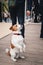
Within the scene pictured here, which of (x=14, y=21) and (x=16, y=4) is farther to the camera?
(x=14, y=21)

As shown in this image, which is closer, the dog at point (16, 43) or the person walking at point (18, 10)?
the dog at point (16, 43)

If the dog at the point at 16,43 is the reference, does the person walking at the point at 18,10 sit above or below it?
above

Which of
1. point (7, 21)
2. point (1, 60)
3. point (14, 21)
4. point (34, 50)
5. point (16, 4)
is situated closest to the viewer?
point (1, 60)

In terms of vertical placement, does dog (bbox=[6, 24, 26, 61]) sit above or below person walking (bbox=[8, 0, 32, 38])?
below

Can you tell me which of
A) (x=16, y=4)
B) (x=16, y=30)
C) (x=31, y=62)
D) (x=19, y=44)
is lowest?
(x=31, y=62)

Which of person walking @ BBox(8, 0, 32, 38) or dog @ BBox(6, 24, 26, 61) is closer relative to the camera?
dog @ BBox(6, 24, 26, 61)

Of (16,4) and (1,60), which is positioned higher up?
(16,4)

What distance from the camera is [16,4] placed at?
10.8 feet

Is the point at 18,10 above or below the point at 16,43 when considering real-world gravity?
above

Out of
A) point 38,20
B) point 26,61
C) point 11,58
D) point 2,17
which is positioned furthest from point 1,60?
point 2,17

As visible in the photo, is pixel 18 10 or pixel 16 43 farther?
pixel 18 10

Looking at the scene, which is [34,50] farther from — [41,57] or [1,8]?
[1,8]

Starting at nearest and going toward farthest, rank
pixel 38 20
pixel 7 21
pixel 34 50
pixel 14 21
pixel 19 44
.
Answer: pixel 19 44 → pixel 34 50 → pixel 14 21 → pixel 38 20 → pixel 7 21

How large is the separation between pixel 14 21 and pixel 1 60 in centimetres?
119
